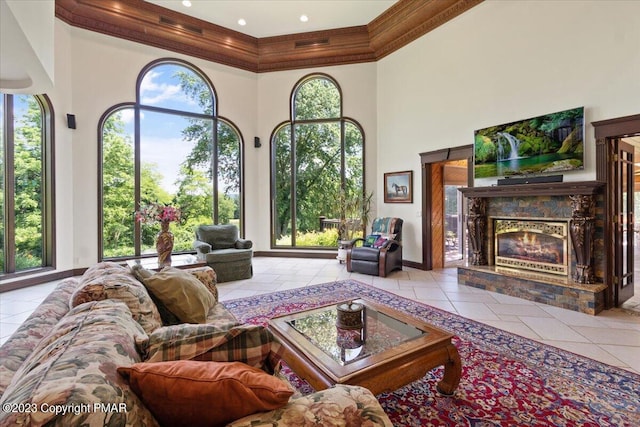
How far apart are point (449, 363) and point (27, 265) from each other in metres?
6.29

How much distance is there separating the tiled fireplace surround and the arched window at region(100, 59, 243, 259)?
5.18 metres

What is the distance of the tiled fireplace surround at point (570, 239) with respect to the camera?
11.9 feet

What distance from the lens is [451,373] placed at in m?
2.04

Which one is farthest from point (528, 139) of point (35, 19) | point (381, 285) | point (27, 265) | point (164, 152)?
point (27, 265)

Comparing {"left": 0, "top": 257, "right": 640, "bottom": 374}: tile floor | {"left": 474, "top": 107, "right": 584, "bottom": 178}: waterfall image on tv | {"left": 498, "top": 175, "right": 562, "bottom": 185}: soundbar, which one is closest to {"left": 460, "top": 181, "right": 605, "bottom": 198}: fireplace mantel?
{"left": 498, "top": 175, "right": 562, "bottom": 185}: soundbar

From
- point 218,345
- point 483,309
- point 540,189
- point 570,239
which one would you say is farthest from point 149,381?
point 570,239

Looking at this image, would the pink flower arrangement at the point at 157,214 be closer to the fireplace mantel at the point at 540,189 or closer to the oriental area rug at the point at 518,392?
the oriental area rug at the point at 518,392

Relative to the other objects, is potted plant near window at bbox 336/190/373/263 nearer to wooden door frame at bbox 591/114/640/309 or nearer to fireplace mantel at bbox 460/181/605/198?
fireplace mantel at bbox 460/181/605/198

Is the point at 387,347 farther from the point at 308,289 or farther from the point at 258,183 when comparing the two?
the point at 258,183

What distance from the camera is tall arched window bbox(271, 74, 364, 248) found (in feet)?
23.9

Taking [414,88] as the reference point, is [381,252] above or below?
below

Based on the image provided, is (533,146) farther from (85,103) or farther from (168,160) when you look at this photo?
(85,103)

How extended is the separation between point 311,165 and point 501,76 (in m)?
4.19

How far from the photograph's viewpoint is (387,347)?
1920 millimetres
